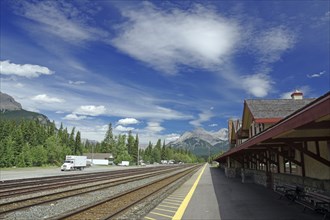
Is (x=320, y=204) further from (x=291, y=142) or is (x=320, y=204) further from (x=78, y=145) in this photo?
(x=78, y=145)

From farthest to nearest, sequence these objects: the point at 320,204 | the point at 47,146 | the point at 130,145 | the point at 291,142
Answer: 1. the point at 130,145
2. the point at 47,146
3. the point at 291,142
4. the point at 320,204

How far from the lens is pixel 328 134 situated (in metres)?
10.2

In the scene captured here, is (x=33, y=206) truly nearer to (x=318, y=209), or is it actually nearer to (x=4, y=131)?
(x=318, y=209)

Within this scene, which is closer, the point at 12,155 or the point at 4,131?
the point at 12,155

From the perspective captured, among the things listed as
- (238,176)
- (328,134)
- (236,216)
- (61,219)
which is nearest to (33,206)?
(61,219)

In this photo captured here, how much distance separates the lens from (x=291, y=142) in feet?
37.0

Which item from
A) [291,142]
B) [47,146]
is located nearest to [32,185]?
[291,142]

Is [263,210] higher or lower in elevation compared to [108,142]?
lower

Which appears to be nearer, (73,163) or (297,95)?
(297,95)

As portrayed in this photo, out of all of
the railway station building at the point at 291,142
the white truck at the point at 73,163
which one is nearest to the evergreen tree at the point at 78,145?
the white truck at the point at 73,163

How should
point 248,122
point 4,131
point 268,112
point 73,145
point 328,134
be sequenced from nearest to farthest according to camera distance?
1. point 328,134
2. point 268,112
3. point 248,122
4. point 4,131
5. point 73,145

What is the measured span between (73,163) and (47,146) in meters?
36.4

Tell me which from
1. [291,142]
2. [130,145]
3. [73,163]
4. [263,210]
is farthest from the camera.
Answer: [130,145]

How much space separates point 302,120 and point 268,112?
16.7 meters
